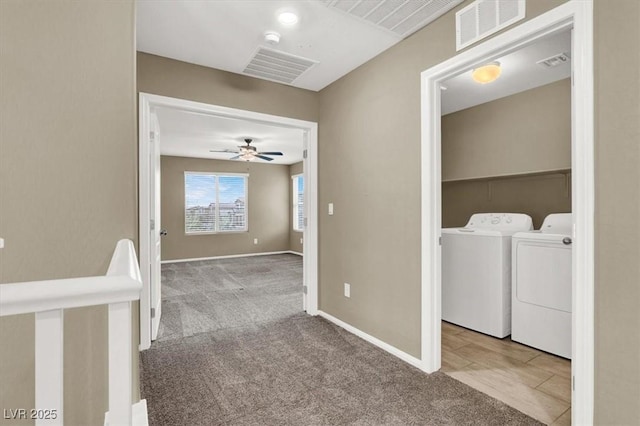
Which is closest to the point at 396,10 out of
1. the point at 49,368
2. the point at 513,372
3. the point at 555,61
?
the point at 555,61

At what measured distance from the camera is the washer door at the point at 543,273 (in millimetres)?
2457

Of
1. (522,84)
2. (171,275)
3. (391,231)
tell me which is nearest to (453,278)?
(391,231)

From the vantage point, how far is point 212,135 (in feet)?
17.9

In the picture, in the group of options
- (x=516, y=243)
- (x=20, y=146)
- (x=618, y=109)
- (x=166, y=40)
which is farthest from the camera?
(x=516, y=243)

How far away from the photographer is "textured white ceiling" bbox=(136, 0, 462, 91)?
6.64ft

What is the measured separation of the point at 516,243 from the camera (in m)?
2.78

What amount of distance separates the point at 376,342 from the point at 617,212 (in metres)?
1.91

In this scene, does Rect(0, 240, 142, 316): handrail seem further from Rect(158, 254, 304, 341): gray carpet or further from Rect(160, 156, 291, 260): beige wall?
Rect(160, 156, 291, 260): beige wall

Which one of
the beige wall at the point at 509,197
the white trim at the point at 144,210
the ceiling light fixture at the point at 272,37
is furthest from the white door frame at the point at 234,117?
the beige wall at the point at 509,197

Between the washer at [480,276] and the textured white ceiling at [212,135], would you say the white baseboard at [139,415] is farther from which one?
the textured white ceiling at [212,135]

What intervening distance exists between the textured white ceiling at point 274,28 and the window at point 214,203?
205 inches

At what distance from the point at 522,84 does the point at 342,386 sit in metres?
3.29

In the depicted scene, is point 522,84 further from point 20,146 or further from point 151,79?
point 20,146

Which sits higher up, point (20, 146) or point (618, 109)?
point (618, 109)
